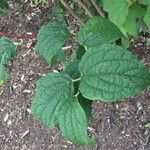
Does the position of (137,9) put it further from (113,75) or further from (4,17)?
(4,17)

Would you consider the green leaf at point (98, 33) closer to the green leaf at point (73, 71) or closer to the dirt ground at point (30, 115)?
the green leaf at point (73, 71)

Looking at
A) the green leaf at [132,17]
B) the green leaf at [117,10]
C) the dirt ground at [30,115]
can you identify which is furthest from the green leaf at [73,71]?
the dirt ground at [30,115]

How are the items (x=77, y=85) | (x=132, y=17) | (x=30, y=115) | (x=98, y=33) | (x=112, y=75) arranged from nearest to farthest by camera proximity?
(x=112, y=75)
(x=77, y=85)
(x=98, y=33)
(x=132, y=17)
(x=30, y=115)

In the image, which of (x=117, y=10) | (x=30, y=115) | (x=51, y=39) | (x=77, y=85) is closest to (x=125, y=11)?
(x=117, y=10)

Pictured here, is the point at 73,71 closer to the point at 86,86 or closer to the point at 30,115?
the point at 86,86

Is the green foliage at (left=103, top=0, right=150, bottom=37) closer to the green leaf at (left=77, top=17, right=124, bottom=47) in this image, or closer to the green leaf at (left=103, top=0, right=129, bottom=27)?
the green leaf at (left=103, top=0, right=129, bottom=27)

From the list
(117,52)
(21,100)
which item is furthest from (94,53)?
(21,100)
